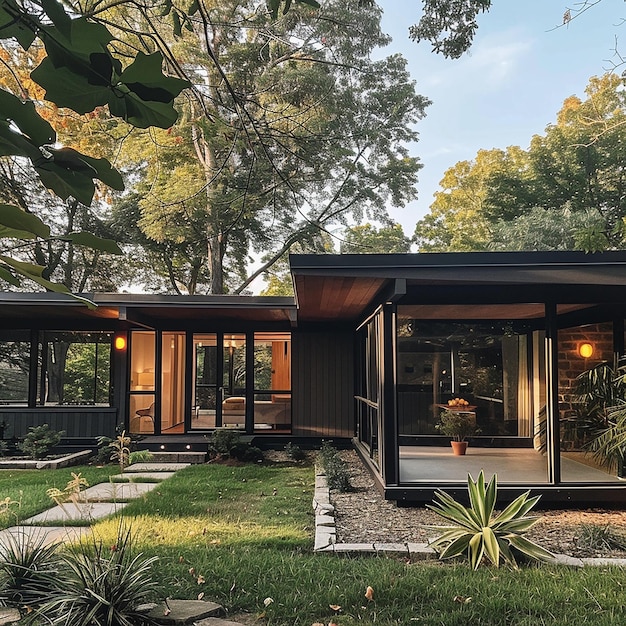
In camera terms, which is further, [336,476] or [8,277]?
[336,476]

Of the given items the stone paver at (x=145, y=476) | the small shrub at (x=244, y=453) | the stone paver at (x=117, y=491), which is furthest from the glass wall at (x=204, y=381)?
the stone paver at (x=117, y=491)

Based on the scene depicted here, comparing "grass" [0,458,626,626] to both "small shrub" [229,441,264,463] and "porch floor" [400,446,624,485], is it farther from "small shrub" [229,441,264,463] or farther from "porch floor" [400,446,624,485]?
"small shrub" [229,441,264,463]

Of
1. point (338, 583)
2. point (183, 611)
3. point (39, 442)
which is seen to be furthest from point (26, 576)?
point (39, 442)

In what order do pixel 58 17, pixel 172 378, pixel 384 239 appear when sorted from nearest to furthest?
pixel 58 17 < pixel 172 378 < pixel 384 239

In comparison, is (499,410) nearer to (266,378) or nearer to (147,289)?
(266,378)

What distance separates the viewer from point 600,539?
4.79 metres

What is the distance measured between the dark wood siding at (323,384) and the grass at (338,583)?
5668 mm

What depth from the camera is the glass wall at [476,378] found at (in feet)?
29.6

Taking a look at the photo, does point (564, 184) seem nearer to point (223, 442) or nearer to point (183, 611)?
point (223, 442)

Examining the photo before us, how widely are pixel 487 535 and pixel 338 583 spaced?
121 centimetres

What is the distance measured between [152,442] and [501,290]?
6534mm

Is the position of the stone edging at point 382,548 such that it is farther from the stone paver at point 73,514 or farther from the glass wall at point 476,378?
the glass wall at point 476,378

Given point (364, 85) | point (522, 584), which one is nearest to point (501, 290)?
point (522, 584)

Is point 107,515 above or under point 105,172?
under
